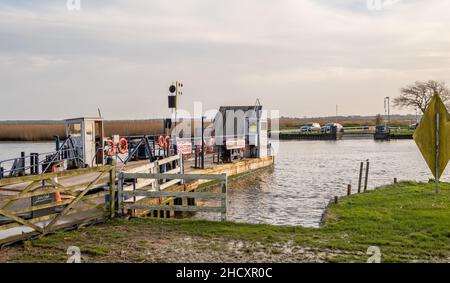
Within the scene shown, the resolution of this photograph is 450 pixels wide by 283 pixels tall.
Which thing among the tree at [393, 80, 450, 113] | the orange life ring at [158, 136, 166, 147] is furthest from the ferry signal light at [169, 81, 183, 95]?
the tree at [393, 80, 450, 113]

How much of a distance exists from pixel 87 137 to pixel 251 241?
14142 millimetres

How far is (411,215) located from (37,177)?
9509 millimetres

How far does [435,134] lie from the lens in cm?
1553

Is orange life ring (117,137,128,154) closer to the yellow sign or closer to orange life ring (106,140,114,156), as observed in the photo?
orange life ring (106,140,114,156)

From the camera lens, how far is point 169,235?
405 inches

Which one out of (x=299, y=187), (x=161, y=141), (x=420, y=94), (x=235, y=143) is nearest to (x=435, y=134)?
(x=299, y=187)

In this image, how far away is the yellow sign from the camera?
→ 1546cm

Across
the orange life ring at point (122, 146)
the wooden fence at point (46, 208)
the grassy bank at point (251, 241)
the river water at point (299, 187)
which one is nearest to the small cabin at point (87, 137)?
the orange life ring at point (122, 146)

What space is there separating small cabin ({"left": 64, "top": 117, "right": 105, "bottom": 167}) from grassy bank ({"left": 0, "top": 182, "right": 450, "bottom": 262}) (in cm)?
1084

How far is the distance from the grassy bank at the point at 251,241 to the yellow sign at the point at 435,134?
126 inches

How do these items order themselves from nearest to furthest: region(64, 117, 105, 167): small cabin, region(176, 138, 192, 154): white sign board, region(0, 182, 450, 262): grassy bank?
region(0, 182, 450, 262): grassy bank
region(64, 117, 105, 167): small cabin
region(176, 138, 192, 154): white sign board

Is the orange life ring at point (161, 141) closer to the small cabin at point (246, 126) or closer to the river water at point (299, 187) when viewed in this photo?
the river water at point (299, 187)
